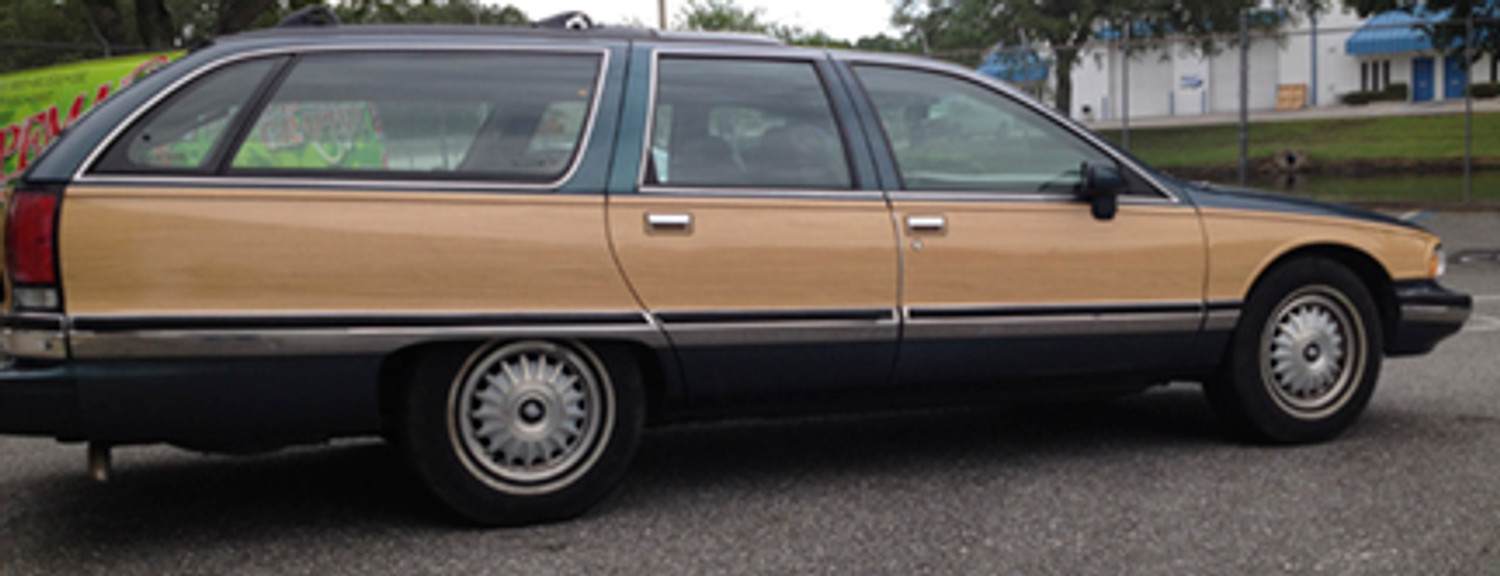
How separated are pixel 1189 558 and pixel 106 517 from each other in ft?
10.7

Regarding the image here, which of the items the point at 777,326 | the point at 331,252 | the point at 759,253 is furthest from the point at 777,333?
the point at 331,252

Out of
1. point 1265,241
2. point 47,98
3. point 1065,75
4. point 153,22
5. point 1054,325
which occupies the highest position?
point 153,22

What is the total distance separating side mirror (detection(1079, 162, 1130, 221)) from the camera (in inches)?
206

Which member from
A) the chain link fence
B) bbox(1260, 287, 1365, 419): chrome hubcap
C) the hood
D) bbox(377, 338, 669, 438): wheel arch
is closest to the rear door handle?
bbox(377, 338, 669, 438): wheel arch

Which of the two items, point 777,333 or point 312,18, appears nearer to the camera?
point 777,333

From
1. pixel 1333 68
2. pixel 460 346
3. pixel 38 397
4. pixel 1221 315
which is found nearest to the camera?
pixel 38 397

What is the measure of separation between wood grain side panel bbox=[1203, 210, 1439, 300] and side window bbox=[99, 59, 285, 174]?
3.21 metres

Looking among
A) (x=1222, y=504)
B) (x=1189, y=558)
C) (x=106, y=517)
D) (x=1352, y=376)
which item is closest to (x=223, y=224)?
(x=106, y=517)

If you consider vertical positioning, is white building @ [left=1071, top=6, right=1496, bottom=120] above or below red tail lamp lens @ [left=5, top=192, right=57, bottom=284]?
below

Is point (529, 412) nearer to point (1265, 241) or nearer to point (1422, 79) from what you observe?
point (1265, 241)

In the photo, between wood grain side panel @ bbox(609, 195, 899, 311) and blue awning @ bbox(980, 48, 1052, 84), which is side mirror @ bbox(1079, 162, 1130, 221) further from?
blue awning @ bbox(980, 48, 1052, 84)

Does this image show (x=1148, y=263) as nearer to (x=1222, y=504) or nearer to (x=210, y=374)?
(x=1222, y=504)

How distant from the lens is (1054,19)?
39594 mm

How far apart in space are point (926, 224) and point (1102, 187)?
0.66 metres
